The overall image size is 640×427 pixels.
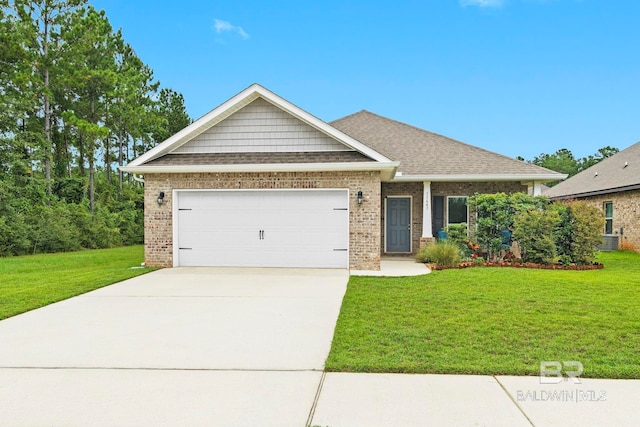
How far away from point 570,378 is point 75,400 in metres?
4.36

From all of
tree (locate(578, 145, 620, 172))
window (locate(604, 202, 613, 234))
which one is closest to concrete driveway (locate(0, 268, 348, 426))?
window (locate(604, 202, 613, 234))

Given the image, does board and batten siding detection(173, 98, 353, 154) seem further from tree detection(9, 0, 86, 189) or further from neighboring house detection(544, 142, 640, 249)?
tree detection(9, 0, 86, 189)

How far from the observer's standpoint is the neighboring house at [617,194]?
15797 mm

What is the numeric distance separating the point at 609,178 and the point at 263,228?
54.7 feet

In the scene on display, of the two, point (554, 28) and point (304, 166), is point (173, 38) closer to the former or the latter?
point (304, 166)

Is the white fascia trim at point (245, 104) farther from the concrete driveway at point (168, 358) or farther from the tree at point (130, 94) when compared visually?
the tree at point (130, 94)

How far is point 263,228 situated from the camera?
1104cm

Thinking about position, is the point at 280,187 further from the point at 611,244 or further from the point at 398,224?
the point at 611,244

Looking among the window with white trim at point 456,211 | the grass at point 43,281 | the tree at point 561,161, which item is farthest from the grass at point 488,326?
the tree at point 561,161

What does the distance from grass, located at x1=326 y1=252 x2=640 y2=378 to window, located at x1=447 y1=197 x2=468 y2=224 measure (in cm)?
582

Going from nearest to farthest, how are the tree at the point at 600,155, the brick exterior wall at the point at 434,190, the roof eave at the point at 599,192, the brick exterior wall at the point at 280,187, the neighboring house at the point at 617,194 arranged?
the brick exterior wall at the point at 280,187, the brick exterior wall at the point at 434,190, the roof eave at the point at 599,192, the neighboring house at the point at 617,194, the tree at the point at 600,155

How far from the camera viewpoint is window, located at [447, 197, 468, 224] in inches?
577

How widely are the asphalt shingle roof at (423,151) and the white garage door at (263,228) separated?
360 centimetres

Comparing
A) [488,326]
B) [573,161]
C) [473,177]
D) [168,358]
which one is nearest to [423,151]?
[473,177]
